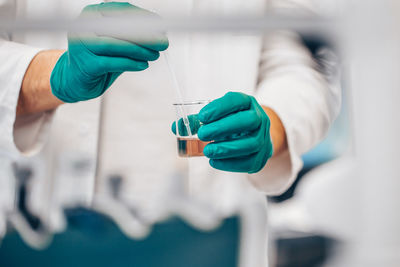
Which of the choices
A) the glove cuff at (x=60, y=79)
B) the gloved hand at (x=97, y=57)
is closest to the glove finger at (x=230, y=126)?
the gloved hand at (x=97, y=57)

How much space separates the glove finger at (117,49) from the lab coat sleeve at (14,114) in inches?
5.2

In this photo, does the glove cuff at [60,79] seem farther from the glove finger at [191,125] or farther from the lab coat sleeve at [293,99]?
the lab coat sleeve at [293,99]

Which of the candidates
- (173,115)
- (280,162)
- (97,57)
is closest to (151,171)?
(173,115)

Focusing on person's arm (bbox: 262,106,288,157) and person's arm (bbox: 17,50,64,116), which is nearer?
person's arm (bbox: 17,50,64,116)

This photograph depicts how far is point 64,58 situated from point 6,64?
8cm

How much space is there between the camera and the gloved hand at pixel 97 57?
1.26 feet

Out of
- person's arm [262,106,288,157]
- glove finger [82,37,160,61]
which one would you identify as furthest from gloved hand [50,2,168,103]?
person's arm [262,106,288,157]

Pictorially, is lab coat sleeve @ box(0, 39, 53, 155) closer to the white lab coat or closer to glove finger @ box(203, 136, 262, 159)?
the white lab coat

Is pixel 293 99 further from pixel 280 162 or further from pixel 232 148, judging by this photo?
pixel 232 148

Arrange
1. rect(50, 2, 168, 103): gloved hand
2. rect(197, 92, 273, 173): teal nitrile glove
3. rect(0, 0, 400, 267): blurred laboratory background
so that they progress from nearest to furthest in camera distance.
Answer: rect(50, 2, 168, 103): gloved hand
rect(197, 92, 273, 173): teal nitrile glove
rect(0, 0, 400, 267): blurred laboratory background

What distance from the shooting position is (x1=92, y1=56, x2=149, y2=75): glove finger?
0.45 metres

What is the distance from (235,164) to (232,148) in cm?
5

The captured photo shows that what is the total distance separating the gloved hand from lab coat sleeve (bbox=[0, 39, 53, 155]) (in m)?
0.05

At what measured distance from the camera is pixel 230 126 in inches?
19.6
